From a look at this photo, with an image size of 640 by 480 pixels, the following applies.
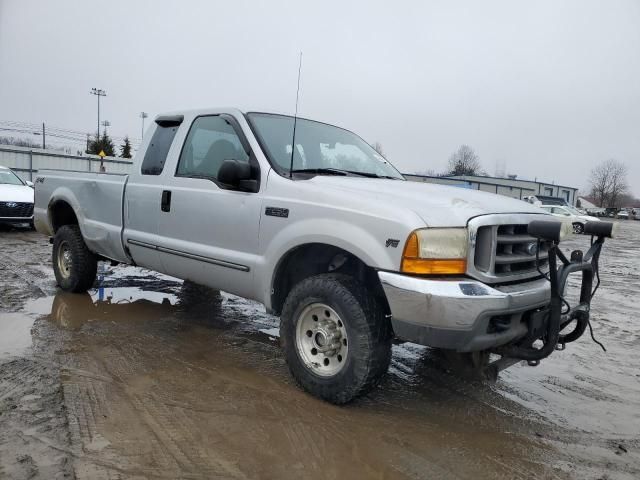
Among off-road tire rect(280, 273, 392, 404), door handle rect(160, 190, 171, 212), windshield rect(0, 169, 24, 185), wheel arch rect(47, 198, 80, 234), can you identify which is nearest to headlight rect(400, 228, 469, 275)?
off-road tire rect(280, 273, 392, 404)

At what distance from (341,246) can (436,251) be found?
0.61 metres

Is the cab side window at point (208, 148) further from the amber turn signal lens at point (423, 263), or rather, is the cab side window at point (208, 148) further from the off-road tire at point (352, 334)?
the amber turn signal lens at point (423, 263)

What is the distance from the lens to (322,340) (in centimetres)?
350

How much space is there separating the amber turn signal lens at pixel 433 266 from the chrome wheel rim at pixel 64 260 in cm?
462

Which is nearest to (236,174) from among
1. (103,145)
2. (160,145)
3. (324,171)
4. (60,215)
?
(324,171)

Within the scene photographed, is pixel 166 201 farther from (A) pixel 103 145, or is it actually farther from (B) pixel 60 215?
(A) pixel 103 145

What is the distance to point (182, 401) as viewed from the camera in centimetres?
343

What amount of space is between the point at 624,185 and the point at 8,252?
102522mm

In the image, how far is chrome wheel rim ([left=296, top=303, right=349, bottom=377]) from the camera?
3.42 m

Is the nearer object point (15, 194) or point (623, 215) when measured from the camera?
point (15, 194)

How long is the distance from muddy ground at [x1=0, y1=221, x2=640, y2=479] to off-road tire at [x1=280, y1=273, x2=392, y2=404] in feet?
0.53

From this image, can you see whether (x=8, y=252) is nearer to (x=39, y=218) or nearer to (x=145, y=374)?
(x=39, y=218)

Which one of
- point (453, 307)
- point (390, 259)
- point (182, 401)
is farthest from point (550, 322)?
point (182, 401)

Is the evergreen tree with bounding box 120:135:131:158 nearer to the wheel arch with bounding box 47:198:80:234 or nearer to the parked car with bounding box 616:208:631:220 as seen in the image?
the wheel arch with bounding box 47:198:80:234
